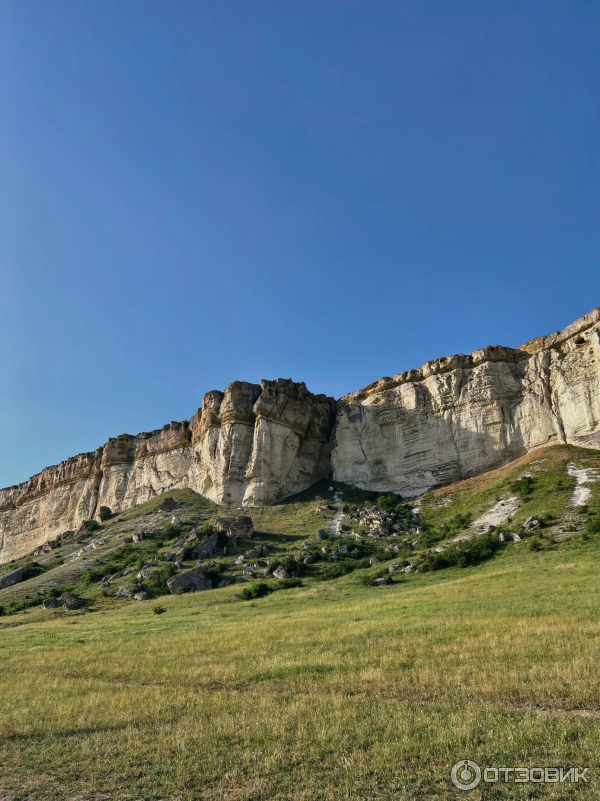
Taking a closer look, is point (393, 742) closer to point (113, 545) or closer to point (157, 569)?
point (157, 569)

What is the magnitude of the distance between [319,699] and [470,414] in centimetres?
4809

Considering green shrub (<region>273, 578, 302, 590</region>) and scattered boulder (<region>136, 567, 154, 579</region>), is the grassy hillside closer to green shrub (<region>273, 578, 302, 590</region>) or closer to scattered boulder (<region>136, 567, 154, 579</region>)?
green shrub (<region>273, 578, 302, 590</region>)

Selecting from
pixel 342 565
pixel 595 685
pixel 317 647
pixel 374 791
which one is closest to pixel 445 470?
pixel 342 565

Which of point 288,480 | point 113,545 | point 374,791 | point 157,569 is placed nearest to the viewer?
point 374,791

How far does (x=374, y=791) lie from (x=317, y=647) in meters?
8.99

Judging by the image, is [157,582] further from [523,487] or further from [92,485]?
[92,485]

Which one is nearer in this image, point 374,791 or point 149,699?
point 374,791

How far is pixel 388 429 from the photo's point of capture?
5947cm

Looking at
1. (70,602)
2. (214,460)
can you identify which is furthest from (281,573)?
(214,460)

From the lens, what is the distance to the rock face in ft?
162

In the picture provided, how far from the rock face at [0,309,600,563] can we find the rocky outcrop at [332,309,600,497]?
4.1 inches

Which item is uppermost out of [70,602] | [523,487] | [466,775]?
[523,487]

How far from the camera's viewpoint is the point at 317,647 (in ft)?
46.8

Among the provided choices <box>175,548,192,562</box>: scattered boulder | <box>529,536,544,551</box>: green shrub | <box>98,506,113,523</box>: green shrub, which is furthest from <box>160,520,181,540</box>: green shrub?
<box>529,536,544,551</box>: green shrub
